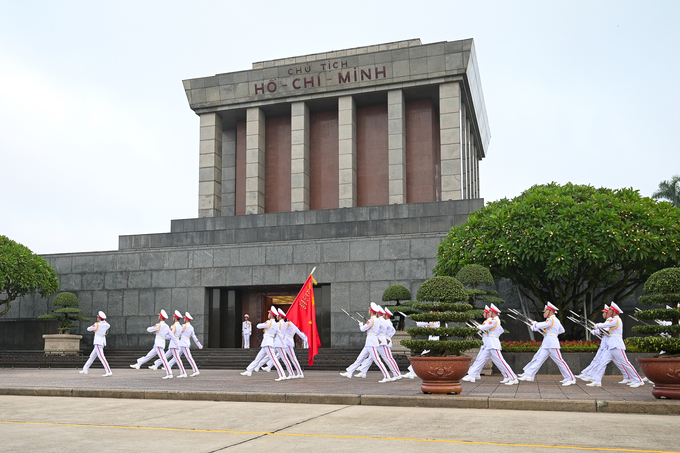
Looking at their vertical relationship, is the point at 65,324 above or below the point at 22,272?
below

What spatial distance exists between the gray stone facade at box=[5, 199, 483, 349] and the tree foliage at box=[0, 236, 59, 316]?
5.88 ft

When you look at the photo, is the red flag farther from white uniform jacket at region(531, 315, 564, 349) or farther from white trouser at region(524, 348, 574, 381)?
white uniform jacket at region(531, 315, 564, 349)

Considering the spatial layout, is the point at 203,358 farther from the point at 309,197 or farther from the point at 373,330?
the point at 309,197

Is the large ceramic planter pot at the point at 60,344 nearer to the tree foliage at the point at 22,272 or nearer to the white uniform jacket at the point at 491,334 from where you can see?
the tree foliage at the point at 22,272

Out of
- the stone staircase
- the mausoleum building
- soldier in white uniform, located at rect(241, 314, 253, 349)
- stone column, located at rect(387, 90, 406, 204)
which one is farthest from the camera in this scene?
stone column, located at rect(387, 90, 406, 204)

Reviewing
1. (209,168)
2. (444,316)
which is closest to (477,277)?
(444,316)

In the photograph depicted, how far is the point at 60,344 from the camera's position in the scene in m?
24.9

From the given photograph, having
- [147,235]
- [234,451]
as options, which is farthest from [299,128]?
[234,451]

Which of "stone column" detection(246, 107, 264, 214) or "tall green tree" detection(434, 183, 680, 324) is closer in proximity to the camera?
"tall green tree" detection(434, 183, 680, 324)

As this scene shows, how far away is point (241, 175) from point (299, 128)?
4519mm

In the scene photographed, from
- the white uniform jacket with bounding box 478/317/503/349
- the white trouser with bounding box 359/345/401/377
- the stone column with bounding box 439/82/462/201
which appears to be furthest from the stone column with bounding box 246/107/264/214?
the white uniform jacket with bounding box 478/317/503/349

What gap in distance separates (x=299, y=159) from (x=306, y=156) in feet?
1.91

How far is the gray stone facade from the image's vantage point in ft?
79.6

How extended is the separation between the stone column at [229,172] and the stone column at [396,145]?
8889 mm
